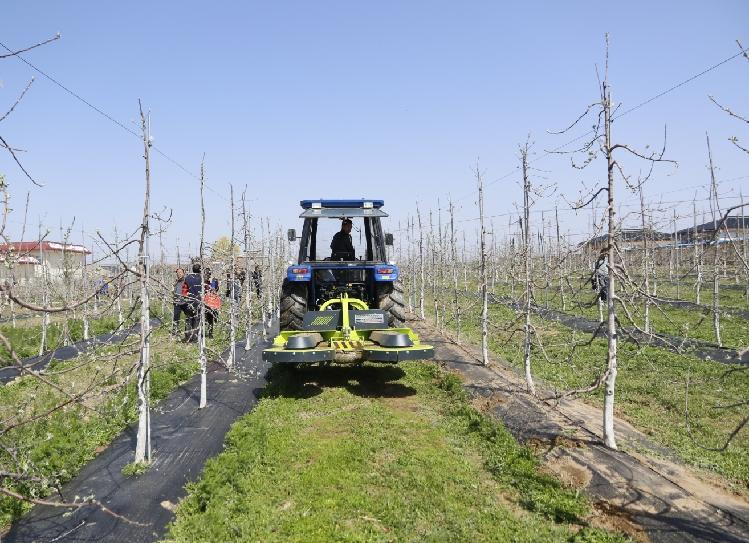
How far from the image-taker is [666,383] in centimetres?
912

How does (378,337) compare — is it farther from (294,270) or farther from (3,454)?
(3,454)

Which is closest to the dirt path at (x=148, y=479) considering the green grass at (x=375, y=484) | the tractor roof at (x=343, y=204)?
the green grass at (x=375, y=484)

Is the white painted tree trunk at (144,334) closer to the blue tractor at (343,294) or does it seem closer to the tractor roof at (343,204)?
the blue tractor at (343,294)

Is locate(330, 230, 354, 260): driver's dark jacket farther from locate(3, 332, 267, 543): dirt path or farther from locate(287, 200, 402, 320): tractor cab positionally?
locate(3, 332, 267, 543): dirt path

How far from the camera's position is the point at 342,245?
31.3 ft

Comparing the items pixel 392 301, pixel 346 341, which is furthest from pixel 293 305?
pixel 392 301

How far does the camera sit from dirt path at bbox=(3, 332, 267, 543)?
175 inches

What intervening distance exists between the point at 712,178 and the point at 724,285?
15.5 m

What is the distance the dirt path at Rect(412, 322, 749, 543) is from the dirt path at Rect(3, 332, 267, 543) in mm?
3864

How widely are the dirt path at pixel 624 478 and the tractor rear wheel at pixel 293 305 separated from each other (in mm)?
3233

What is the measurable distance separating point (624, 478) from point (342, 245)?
601cm

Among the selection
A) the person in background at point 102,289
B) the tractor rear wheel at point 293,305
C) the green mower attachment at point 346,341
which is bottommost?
the green mower attachment at point 346,341

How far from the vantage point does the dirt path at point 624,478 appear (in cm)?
424

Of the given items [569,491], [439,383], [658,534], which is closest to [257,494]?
[569,491]
